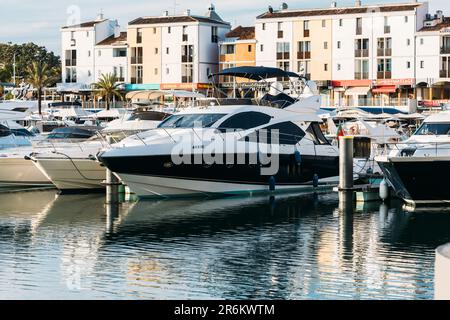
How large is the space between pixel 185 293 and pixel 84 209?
1372 centimetres

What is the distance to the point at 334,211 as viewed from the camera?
1152 inches

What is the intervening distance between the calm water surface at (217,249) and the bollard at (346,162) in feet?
3.13

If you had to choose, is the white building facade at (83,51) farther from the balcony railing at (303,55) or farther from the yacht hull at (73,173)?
the yacht hull at (73,173)

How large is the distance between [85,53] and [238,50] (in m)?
17.7

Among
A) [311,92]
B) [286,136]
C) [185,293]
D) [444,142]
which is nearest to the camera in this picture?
[185,293]

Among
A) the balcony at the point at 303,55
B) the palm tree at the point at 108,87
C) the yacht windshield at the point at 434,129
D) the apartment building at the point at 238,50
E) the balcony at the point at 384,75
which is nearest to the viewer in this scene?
the yacht windshield at the point at 434,129

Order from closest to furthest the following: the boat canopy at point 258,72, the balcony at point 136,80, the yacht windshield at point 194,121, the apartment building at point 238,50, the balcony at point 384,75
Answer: the yacht windshield at point 194,121, the boat canopy at point 258,72, the balcony at point 384,75, the apartment building at point 238,50, the balcony at point 136,80

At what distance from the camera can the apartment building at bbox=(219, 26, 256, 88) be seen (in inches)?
3388

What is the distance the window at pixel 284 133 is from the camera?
107 ft

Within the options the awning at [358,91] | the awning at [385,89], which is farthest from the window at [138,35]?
the awning at [385,89]

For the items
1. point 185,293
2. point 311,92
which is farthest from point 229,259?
point 311,92
